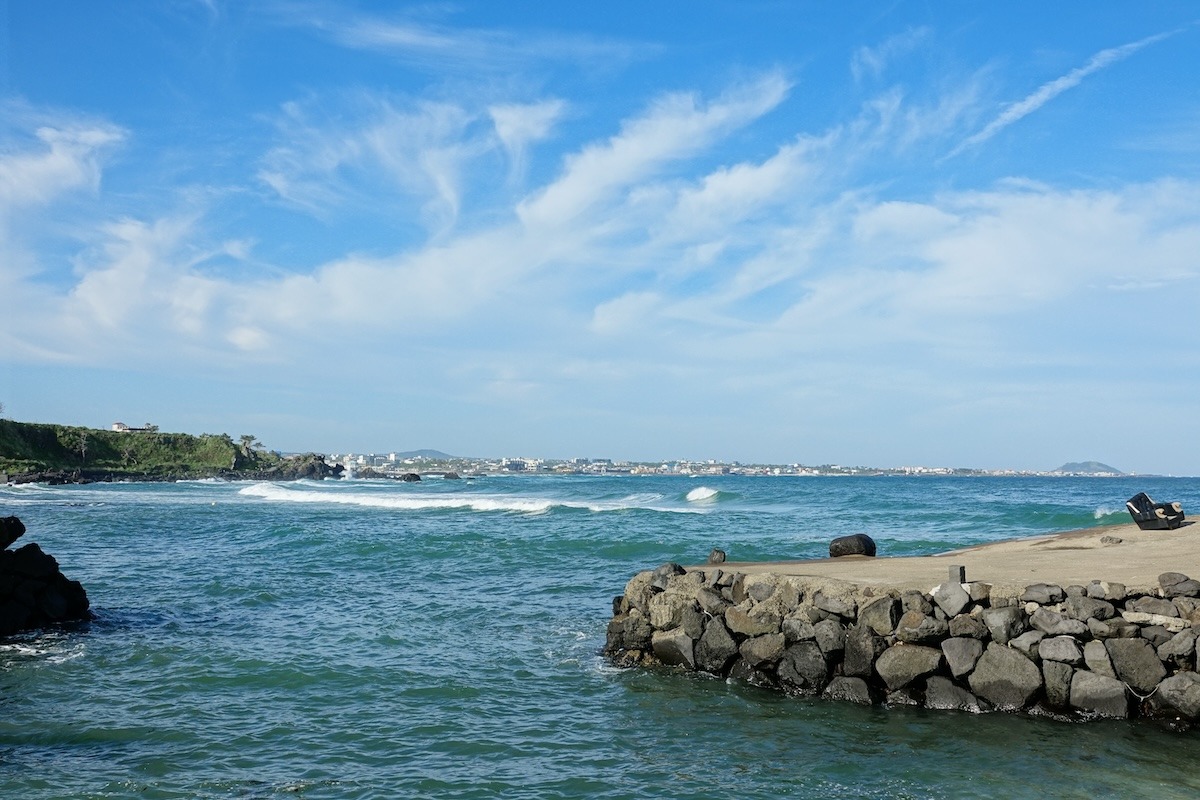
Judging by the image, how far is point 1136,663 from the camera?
1067 cm

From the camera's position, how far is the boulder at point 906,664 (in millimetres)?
11281

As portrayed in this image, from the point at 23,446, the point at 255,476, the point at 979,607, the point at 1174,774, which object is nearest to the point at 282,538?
the point at 979,607

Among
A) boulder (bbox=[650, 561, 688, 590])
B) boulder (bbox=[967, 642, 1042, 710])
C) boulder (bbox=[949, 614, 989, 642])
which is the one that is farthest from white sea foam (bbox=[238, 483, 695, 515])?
boulder (bbox=[967, 642, 1042, 710])

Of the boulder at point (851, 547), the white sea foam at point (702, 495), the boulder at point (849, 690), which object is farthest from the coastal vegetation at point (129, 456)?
the boulder at point (849, 690)

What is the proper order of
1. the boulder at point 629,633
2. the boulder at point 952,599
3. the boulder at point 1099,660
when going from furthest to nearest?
1. the boulder at point 629,633
2. the boulder at point 952,599
3. the boulder at point 1099,660

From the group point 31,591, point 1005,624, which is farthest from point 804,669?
point 31,591

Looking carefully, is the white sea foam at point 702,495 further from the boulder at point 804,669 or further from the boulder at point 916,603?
the boulder at point 916,603

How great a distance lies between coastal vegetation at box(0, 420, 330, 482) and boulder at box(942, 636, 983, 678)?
87.9 metres

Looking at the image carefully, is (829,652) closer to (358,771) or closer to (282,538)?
(358,771)

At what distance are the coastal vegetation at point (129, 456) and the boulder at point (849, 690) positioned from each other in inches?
3410

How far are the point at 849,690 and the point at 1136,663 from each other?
3480mm

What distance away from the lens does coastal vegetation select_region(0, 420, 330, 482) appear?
94.2m

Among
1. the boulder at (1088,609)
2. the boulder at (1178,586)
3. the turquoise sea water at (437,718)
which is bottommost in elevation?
the turquoise sea water at (437,718)

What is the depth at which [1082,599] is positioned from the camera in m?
11.3
